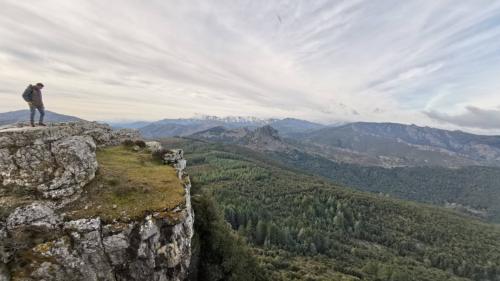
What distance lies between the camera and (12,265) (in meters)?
24.1

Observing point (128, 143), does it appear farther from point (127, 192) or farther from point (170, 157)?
point (127, 192)

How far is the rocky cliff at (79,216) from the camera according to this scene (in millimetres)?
25375

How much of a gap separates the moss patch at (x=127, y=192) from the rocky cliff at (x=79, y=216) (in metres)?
0.09

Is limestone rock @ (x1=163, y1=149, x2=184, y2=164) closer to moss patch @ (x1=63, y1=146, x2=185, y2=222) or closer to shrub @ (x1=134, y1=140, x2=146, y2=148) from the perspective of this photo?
moss patch @ (x1=63, y1=146, x2=185, y2=222)

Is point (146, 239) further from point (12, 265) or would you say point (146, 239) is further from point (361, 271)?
point (361, 271)

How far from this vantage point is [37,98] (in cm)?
3641

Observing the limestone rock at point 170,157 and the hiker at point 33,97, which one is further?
the limestone rock at point 170,157

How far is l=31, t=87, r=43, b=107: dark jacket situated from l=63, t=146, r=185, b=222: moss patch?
9471 millimetres

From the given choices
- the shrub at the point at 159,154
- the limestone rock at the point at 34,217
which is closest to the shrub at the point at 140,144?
the shrub at the point at 159,154

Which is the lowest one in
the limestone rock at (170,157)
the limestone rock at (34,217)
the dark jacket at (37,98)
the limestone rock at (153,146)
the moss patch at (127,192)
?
the limestone rock at (34,217)

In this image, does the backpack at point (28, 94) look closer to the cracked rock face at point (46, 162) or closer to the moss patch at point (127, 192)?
the cracked rock face at point (46, 162)

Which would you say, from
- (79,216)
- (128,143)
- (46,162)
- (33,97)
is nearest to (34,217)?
(79,216)

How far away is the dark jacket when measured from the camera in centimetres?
3600

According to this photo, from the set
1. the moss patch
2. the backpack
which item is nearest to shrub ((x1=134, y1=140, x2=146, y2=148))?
the moss patch
